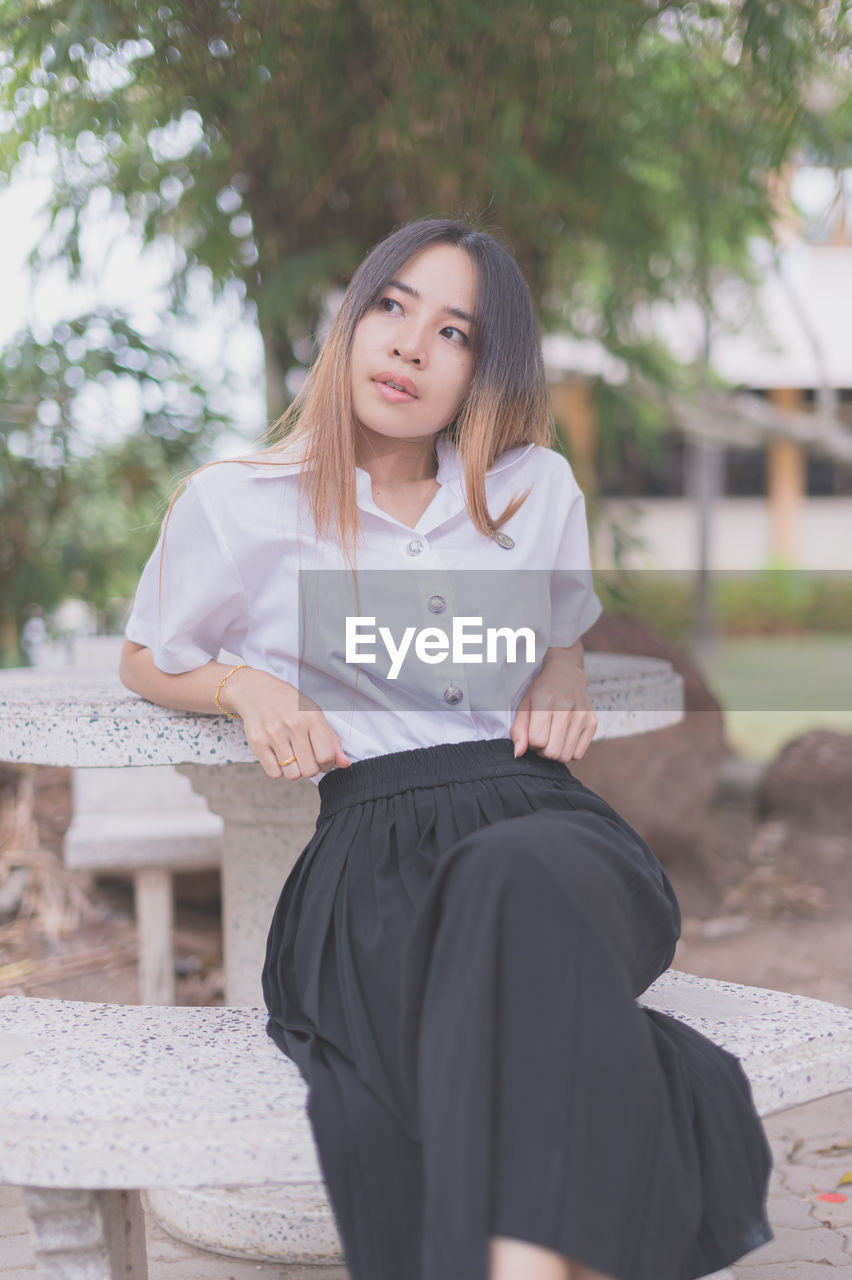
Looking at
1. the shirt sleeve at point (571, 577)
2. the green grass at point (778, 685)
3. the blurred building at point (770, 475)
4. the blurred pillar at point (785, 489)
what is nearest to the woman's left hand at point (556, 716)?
the shirt sleeve at point (571, 577)

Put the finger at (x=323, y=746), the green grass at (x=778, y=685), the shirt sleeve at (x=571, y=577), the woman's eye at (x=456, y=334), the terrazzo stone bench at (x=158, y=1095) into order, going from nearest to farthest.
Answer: the terrazzo stone bench at (x=158, y=1095)
the finger at (x=323, y=746)
the woman's eye at (x=456, y=334)
the shirt sleeve at (x=571, y=577)
the green grass at (x=778, y=685)

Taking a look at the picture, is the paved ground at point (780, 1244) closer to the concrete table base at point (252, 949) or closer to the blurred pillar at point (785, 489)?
the concrete table base at point (252, 949)

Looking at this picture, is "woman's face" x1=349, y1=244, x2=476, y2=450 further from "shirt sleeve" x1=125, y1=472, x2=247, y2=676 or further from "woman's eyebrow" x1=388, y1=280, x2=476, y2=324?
"shirt sleeve" x1=125, y1=472, x2=247, y2=676

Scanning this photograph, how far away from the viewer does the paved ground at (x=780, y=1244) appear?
2111 millimetres

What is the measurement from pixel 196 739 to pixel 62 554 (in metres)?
3.14

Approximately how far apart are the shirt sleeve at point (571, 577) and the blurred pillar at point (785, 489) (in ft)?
53.7

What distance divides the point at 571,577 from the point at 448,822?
0.59m

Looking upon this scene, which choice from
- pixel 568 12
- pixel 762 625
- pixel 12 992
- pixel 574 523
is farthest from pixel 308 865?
pixel 762 625

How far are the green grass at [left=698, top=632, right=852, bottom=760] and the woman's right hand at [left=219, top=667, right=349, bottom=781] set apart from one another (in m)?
4.25

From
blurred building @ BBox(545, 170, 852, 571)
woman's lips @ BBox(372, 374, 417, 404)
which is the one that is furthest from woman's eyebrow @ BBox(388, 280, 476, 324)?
blurred building @ BBox(545, 170, 852, 571)

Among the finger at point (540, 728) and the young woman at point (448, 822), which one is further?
the finger at point (540, 728)

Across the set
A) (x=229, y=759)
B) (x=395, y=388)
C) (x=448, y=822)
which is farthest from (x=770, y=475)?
(x=448, y=822)

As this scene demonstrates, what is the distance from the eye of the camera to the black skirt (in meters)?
1.25

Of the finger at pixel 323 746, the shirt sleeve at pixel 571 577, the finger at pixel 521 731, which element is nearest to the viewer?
the finger at pixel 323 746
